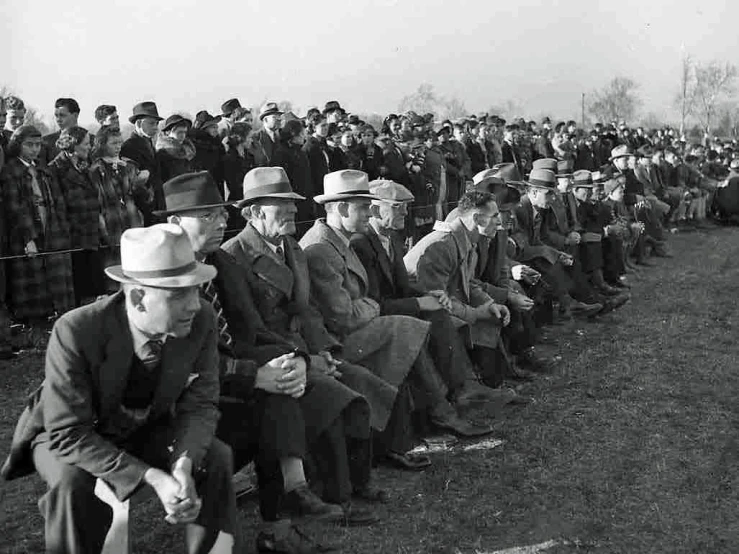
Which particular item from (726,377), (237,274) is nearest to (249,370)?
(237,274)

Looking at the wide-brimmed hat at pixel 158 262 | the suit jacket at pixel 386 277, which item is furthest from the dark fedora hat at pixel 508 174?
the wide-brimmed hat at pixel 158 262

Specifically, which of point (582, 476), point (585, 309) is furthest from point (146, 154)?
point (582, 476)

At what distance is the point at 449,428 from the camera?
223 inches

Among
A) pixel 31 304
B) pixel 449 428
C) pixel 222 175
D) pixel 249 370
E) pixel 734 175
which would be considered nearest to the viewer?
pixel 249 370

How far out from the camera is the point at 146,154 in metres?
8.57

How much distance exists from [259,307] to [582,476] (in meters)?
2.07

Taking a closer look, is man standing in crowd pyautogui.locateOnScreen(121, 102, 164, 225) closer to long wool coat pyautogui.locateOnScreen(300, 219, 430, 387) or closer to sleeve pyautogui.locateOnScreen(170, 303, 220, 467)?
long wool coat pyautogui.locateOnScreen(300, 219, 430, 387)

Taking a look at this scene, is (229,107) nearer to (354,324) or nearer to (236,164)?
(236,164)

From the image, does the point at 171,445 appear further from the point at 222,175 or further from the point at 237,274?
the point at 222,175

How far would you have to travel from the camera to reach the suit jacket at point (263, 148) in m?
10.2

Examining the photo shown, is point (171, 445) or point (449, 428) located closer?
point (171, 445)

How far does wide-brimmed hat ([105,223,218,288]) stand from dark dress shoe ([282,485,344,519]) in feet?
4.25

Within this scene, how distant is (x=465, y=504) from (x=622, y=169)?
12.6 m

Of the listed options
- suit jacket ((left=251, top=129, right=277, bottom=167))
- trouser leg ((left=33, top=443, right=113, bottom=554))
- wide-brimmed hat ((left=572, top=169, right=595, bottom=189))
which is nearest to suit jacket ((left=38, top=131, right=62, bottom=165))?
suit jacket ((left=251, top=129, right=277, bottom=167))
